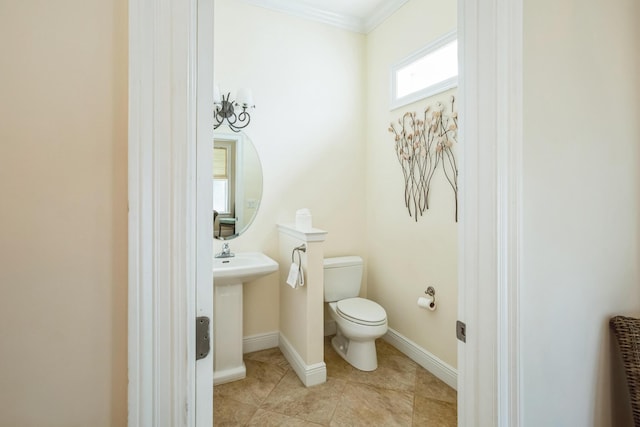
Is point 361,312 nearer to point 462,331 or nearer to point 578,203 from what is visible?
point 462,331

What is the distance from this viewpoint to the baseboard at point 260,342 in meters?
2.48

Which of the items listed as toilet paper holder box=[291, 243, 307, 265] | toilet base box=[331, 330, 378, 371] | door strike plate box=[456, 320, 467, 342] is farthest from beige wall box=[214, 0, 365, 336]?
door strike plate box=[456, 320, 467, 342]

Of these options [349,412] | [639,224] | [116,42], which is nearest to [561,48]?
[639,224]

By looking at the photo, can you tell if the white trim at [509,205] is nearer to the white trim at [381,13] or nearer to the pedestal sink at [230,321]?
the pedestal sink at [230,321]

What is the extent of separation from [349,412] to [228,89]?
95.9 inches

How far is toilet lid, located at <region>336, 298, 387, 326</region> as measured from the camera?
2137 millimetres

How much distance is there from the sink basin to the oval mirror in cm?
26

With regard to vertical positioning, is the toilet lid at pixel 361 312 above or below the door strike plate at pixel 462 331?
below

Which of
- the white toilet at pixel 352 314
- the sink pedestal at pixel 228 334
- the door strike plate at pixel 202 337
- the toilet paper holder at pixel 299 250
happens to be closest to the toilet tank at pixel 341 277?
the white toilet at pixel 352 314

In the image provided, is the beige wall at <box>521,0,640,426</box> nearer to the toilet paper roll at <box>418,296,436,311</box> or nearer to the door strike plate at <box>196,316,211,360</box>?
the door strike plate at <box>196,316,211,360</box>

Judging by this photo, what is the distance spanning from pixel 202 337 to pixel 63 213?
1.07 ft

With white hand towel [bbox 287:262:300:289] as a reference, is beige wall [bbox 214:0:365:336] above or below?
above

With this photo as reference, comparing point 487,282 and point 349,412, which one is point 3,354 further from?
point 349,412

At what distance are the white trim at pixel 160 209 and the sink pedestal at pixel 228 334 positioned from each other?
5.35 feet
